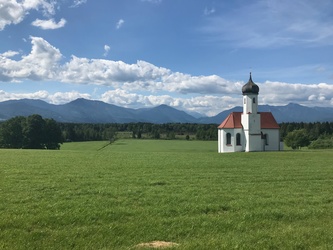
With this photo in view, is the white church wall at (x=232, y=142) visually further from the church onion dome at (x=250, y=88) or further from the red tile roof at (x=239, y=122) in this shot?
the church onion dome at (x=250, y=88)

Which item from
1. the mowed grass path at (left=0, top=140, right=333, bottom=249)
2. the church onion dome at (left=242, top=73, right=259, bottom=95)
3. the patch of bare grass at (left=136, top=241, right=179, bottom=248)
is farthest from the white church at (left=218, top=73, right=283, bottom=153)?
the patch of bare grass at (left=136, top=241, right=179, bottom=248)

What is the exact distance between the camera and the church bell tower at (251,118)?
65188mm

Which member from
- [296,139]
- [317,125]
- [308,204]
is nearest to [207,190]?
[308,204]

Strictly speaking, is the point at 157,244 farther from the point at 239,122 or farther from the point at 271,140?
the point at 271,140

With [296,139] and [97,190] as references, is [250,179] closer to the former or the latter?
[97,190]

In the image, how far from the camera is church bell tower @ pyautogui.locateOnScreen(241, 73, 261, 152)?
65.2 metres

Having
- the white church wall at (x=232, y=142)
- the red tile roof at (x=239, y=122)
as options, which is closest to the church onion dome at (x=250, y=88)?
the red tile roof at (x=239, y=122)

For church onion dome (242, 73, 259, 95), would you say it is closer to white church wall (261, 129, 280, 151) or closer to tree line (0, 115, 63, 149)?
white church wall (261, 129, 280, 151)

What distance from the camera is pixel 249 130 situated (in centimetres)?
6500

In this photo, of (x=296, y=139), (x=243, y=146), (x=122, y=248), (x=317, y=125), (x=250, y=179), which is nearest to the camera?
(x=122, y=248)

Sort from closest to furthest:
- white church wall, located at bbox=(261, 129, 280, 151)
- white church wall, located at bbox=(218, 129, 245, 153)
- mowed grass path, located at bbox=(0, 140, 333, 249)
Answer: mowed grass path, located at bbox=(0, 140, 333, 249), white church wall, located at bbox=(218, 129, 245, 153), white church wall, located at bbox=(261, 129, 280, 151)

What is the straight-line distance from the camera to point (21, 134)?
8125cm

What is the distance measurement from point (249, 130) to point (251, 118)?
227 cm

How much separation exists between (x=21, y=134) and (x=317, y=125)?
101686mm
